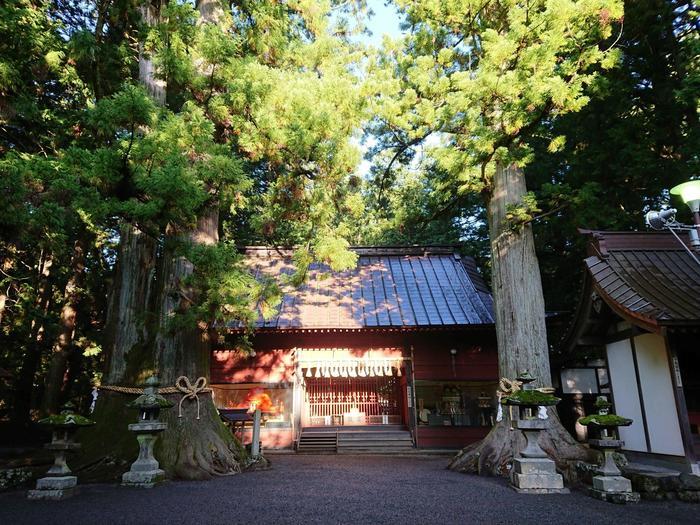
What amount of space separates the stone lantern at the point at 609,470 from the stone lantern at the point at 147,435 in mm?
5241

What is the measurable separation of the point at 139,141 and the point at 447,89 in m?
4.66

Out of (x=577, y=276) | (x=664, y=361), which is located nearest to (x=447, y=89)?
(x=664, y=361)

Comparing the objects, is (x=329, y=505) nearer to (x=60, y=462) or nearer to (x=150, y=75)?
(x=60, y=462)

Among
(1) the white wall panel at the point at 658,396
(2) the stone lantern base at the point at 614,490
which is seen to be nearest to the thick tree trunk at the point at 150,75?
(2) the stone lantern base at the point at 614,490

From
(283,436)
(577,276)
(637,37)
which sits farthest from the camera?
(577,276)

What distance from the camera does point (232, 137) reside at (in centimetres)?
699

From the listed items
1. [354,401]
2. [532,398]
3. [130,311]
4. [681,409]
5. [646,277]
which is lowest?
[354,401]

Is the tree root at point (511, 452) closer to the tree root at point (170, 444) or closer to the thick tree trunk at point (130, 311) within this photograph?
the tree root at point (170, 444)

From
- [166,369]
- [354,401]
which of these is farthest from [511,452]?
[354,401]

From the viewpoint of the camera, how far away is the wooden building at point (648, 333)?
5.25m

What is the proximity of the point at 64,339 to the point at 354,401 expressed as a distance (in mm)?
8601

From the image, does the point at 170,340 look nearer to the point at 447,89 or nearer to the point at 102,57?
the point at 102,57

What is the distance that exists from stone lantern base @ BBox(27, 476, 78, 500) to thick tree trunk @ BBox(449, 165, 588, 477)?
5.25 m

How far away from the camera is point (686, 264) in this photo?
634 centimetres
